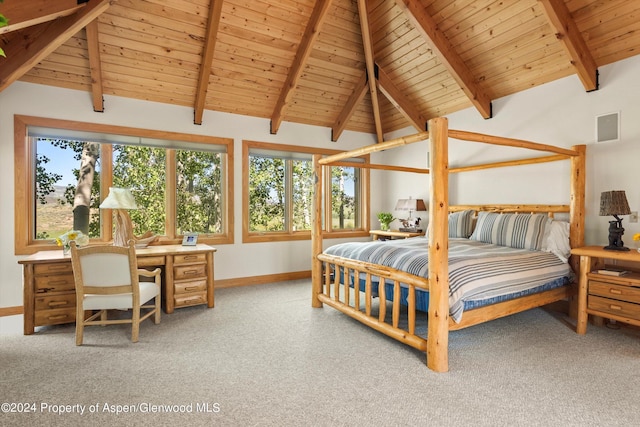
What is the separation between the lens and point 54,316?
3389 mm

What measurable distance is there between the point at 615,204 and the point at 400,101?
3.12 metres

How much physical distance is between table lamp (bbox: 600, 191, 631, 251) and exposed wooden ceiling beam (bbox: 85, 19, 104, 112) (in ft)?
17.3

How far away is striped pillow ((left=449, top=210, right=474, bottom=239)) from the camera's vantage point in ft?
15.0

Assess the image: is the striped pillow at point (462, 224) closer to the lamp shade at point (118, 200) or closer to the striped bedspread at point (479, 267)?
the striped bedspread at point (479, 267)

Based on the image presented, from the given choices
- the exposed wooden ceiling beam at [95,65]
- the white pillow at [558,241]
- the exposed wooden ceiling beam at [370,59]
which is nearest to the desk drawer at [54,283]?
the exposed wooden ceiling beam at [95,65]

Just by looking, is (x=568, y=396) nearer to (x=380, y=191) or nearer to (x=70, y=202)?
(x=380, y=191)

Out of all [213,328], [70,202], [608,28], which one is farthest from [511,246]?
[70,202]

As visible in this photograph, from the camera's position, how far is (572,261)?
12.2 feet

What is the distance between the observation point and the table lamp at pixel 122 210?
149 inches

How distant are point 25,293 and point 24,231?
1062 millimetres

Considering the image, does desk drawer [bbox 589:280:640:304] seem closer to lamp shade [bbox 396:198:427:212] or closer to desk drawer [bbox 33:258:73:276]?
lamp shade [bbox 396:198:427:212]

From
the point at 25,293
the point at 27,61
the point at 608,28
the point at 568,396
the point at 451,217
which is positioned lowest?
the point at 568,396

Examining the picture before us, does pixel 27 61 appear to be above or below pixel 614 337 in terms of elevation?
above

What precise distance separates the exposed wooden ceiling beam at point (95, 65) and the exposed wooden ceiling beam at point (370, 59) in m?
2.94
